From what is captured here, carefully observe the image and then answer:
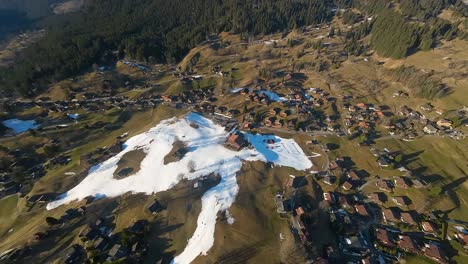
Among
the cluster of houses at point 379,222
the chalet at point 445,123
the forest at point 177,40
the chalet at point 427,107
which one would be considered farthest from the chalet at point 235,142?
the forest at point 177,40

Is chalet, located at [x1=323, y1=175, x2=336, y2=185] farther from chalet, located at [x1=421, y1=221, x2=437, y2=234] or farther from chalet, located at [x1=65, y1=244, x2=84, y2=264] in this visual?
chalet, located at [x1=65, y1=244, x2=84, y2=264]

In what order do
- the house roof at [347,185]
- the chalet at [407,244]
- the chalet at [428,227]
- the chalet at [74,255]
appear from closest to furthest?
the chalet at [74,255], the chalet at [407,244], the chalet at [428,227], the house roof at [347,185]

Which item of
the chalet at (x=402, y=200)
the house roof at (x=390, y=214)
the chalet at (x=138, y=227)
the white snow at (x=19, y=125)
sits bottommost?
the white snow at (x=19, y=125)

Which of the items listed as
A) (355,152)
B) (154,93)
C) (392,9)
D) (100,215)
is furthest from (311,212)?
(392,9)

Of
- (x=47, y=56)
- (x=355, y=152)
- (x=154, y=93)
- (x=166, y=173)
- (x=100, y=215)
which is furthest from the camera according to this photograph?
(x=47, y=56)

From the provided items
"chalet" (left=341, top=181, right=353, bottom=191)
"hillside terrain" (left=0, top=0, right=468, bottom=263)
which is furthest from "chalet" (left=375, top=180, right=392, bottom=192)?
"chalet" (left=341, top=181, right=353, bottom=191)

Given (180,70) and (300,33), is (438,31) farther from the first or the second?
(180,70)

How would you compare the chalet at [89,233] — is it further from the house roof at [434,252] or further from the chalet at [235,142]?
the house roof at [434,252]
